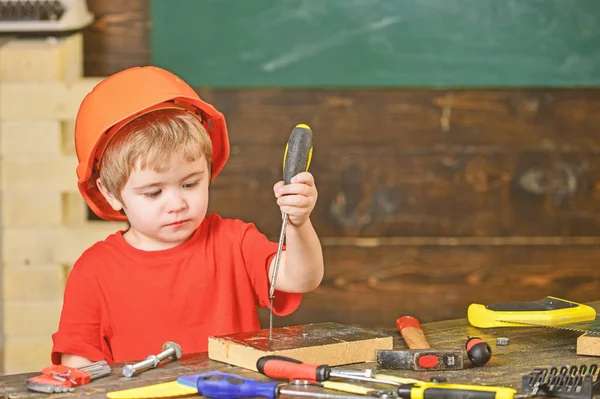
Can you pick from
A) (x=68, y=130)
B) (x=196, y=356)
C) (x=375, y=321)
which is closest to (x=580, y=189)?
(x=375, y=321)

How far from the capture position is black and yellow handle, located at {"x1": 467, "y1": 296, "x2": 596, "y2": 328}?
1.74m

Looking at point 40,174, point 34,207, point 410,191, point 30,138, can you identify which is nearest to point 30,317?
point 34,207

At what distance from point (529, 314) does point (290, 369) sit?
1.95ft

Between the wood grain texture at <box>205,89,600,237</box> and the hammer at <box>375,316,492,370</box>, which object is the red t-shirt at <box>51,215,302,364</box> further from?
the wood grain texture at <box>205,89,600,237</box>

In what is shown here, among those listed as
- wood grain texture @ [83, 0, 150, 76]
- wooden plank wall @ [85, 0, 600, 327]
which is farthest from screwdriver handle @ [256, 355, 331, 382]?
wood grain texture @ [83, 0, 150, 76]

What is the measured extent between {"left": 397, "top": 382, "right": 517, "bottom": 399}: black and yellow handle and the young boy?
48 centimetres

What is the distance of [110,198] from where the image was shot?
6.27ft

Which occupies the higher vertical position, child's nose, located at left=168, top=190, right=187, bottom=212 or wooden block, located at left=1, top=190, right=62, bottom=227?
child's nose, located at left=168, top=190, right=187, bottom=212

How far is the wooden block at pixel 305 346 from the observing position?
1.44m

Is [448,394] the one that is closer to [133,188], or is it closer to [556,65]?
[133,188]

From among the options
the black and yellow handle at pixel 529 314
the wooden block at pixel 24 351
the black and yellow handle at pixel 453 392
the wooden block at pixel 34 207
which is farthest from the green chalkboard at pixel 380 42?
the black and yellow handle at pixel 453 392

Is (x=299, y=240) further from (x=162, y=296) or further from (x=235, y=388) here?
(x=235, y=388)

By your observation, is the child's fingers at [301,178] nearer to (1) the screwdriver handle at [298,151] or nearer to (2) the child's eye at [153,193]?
(1) the screwdriver handle at [298,151]

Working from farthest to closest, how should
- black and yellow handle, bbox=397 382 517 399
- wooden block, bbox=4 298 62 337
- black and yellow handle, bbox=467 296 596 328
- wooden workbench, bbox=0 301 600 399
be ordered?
1. wooden block, bbox=4 298 62 337
2. black and yellow handle, bbox=467 296 596 328
3. wooden workbench, bbox=0 301 600 399
4. black and yellow handle, bbox=397 382 517 399
